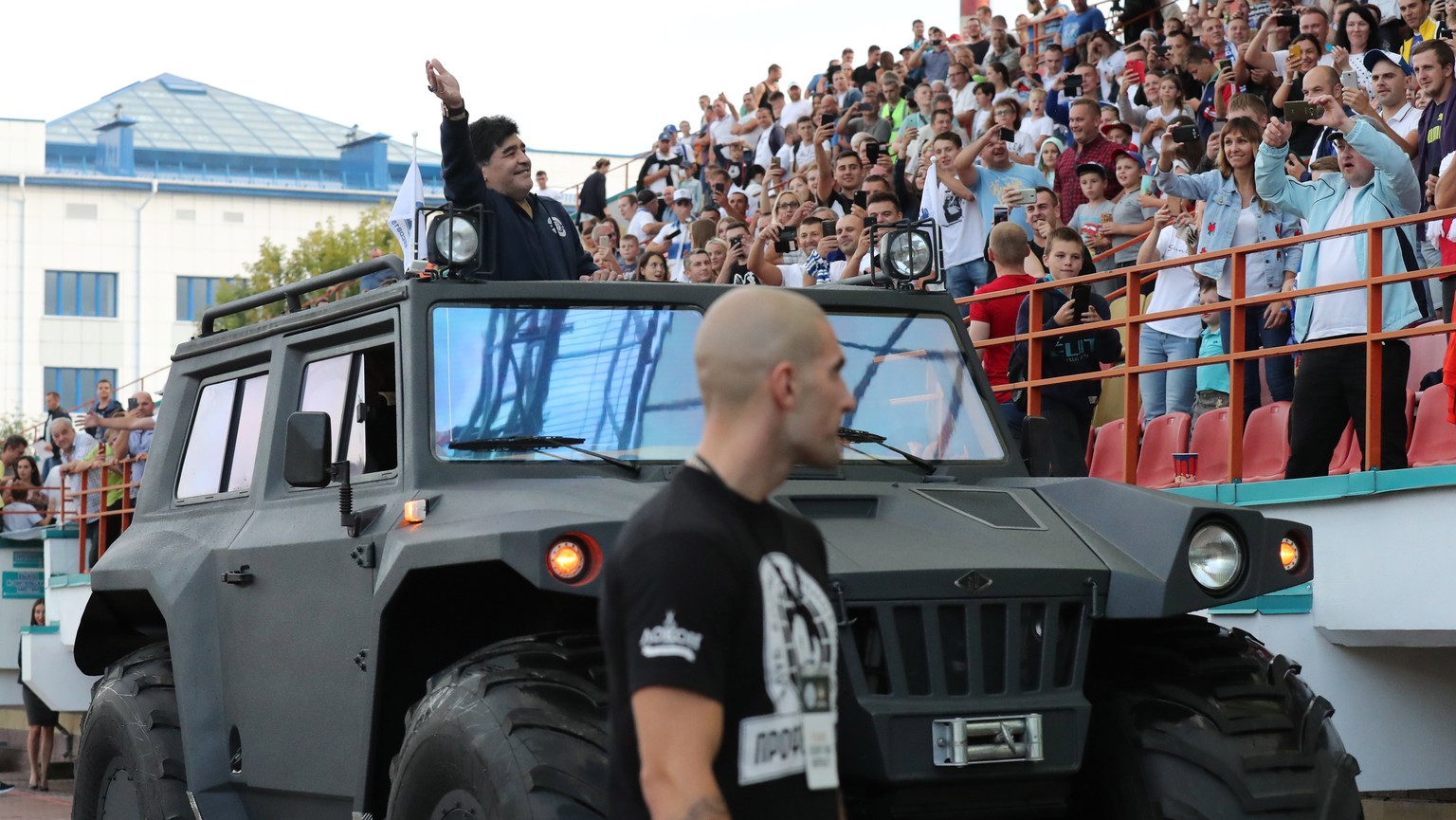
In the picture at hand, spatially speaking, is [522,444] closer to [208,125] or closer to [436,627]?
[436,627]

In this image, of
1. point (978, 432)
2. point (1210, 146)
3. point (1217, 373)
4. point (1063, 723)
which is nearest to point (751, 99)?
point (1210, 146)

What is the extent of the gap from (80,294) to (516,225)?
68920 millimetres

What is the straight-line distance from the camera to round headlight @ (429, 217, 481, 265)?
5715 millimetres

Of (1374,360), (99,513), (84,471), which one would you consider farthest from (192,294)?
(1374,360)

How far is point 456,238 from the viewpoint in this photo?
226 inches

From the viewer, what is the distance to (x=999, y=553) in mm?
4852

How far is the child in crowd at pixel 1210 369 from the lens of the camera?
10.7 metres

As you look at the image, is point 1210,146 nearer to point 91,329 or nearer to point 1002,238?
point 1002,238

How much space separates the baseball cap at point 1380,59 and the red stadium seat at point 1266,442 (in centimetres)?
311

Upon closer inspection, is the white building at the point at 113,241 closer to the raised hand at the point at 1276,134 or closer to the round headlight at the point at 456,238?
the raised hand at the point at 1276,134

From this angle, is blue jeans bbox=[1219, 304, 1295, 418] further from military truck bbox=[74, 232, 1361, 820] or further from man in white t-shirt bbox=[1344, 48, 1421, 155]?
military truck bbox=[74, 232, 1361, 820]

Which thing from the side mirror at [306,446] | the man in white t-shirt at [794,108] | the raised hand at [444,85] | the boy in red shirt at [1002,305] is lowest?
the side mirror at [306,446]

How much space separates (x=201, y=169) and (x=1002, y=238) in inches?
3048

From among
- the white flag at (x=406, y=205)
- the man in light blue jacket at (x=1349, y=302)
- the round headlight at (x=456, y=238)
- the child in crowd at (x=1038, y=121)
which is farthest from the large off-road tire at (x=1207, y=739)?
the child in crowd at (x=1038, y=121)
